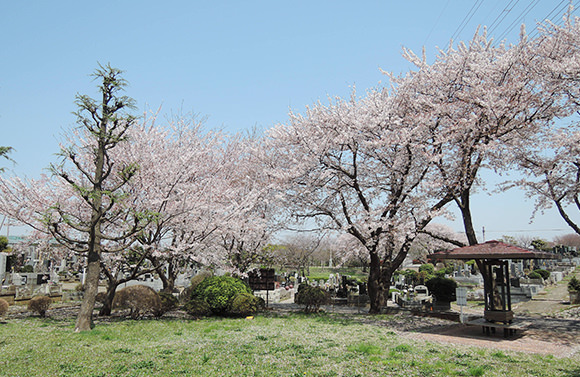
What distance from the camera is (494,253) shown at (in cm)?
1029

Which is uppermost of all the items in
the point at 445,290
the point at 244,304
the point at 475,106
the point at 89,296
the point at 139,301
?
the point at 475,106

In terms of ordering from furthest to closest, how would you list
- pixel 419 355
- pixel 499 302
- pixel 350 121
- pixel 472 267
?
1. pixel 472 267
2. pixel 350 121
3. pixel 499 302
4. pixel 419 355

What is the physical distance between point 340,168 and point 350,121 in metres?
1.91

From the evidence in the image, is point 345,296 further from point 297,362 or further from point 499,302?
point 297,362

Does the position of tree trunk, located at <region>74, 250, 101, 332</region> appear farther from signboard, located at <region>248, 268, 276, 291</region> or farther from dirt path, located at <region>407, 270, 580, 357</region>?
dirt path, located at <region>407, 270, 580, 357</region>

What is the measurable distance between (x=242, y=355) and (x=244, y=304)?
657 cm

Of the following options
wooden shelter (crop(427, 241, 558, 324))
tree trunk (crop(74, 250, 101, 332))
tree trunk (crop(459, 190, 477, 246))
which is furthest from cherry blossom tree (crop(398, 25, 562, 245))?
tree trunk (crop(74, 250, 101, 332))

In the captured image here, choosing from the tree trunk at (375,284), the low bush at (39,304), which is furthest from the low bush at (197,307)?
the tree trunk at (375,284)

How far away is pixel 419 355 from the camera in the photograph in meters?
7.41

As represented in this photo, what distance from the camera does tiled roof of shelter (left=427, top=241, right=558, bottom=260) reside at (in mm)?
10047

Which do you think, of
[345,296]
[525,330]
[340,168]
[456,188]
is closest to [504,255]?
[525,330]

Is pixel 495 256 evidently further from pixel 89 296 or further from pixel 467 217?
pixel 89 296

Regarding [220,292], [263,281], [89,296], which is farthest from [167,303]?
[263,281]

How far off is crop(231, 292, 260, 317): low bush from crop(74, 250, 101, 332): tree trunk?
4789 mm
